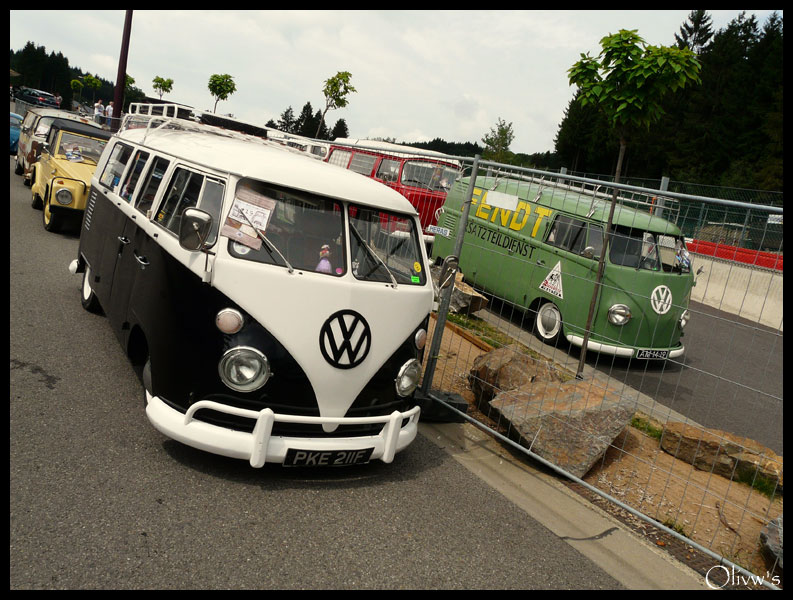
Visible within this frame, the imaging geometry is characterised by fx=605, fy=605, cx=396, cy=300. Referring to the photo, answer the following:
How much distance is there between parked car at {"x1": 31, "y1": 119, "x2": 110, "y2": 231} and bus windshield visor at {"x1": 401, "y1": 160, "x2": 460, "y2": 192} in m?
6.41

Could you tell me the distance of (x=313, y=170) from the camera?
4.35 metres

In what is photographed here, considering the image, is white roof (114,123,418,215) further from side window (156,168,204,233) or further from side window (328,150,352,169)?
side window (328,150,352,169)

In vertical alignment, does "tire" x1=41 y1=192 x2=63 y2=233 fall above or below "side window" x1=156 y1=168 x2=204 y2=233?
below

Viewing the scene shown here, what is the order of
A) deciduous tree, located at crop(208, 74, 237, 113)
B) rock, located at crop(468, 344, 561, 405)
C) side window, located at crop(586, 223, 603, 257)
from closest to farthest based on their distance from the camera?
rock, located at crop(468, 344, 561, 405)
side window, located at crop(586, 223, 603, 257)
deciduous tree, located at crop(208, 74, 237, 113)

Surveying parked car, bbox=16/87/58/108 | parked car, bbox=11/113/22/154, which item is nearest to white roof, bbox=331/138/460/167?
parked car, bbox=11/113/22/154

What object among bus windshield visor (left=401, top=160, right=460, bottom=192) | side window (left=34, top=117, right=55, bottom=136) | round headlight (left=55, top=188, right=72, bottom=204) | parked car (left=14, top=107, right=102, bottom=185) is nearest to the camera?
round headlight (left=55, top=188, right=72, bottom=204)

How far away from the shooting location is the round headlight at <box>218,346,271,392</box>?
12.0 ft

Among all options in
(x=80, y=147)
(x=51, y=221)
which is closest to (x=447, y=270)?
(x=51, y=221)

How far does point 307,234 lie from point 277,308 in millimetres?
613

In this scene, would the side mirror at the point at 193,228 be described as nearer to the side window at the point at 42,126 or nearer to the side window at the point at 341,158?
the side window at the point at 42,126

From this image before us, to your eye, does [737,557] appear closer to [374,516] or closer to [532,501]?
[532,501]

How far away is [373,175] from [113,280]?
9.89 m

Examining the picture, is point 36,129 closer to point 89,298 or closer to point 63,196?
point 63,196

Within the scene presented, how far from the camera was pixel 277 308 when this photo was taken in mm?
3766
